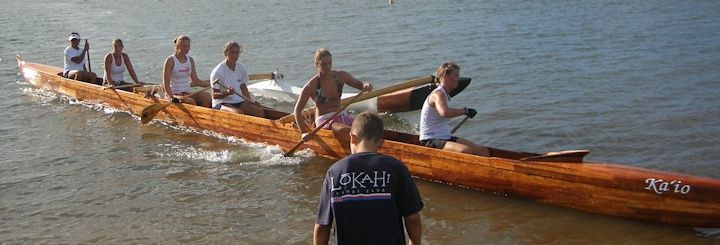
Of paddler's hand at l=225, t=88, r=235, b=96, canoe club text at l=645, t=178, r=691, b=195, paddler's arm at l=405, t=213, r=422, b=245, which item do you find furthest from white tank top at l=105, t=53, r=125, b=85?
paddler's arm at l=405, t=213, r=422, b=245

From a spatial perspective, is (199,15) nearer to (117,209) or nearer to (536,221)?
(117,209)

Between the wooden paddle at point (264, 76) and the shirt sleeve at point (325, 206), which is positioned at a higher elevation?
the shirt sleeve at point (325, 206)

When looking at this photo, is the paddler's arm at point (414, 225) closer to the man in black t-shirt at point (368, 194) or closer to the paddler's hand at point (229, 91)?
the man in black t-shirt at point (368, 194)

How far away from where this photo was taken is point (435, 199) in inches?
321

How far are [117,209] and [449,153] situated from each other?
12.3 ft

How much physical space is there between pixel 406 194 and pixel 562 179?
3.87 meters

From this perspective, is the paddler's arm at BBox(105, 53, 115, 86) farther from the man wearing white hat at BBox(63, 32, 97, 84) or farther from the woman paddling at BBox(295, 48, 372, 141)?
the woman paddling at BBox(295, 48, 372, 141)

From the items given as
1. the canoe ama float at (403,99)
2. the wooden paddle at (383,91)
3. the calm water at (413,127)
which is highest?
the wooden paddle at (383,91)

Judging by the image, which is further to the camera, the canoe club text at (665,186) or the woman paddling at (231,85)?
the woman paddling at (231,85)

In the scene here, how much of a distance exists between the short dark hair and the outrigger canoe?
3.86 meters

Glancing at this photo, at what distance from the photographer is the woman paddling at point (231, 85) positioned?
33.6 feet

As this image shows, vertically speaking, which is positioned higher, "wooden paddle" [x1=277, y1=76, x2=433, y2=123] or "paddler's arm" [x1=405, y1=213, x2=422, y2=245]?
"paddler's arm" [x1=405, y1=213, x2=422, y2=245]

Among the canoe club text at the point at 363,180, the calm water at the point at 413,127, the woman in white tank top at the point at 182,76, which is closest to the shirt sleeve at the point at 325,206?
the canoe club text at the point at 363,180

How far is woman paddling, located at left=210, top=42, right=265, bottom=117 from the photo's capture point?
10.2m
